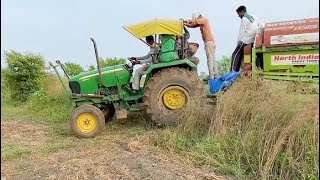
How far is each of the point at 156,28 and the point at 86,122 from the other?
81.2 inches

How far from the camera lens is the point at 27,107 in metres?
12.3

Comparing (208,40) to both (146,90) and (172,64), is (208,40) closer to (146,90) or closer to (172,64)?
(172,64)

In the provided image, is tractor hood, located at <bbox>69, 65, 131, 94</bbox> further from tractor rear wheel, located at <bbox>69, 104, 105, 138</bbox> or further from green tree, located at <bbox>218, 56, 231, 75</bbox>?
green tree, located at <bbox>218, 56, 231, 75</bbox>

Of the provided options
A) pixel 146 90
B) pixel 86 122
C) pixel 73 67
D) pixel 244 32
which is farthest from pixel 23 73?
pixel 244 32

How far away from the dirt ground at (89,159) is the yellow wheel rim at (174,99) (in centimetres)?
82

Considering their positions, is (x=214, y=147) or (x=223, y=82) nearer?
(x=214, y=147)

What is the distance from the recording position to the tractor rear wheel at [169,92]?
25.6ft

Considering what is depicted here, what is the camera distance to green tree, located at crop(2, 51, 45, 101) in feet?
45.6

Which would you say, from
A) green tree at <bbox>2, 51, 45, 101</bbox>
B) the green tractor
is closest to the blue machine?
the green tractor

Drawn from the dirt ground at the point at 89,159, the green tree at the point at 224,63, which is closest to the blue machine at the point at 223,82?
the dirt ground at the point at 89,159

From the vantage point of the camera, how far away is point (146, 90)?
780cm

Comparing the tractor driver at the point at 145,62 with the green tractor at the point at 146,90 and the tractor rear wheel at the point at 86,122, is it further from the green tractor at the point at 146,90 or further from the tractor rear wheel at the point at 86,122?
the tractor rear wheel at the point at 86,122

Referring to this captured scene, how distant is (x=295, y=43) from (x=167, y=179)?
3.34 meters

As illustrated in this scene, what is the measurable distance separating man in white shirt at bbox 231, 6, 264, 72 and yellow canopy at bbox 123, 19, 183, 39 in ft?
3.64
